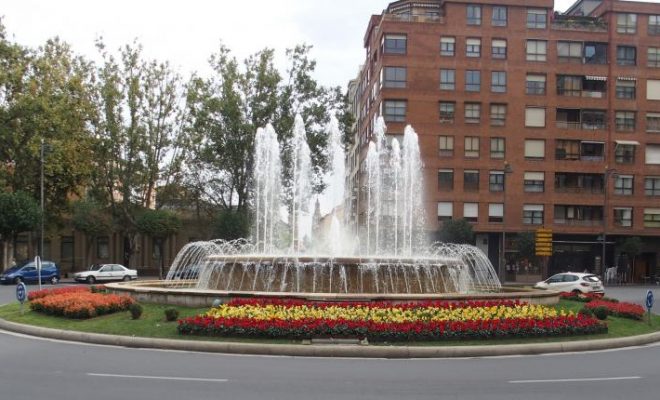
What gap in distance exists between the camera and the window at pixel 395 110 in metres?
56.1

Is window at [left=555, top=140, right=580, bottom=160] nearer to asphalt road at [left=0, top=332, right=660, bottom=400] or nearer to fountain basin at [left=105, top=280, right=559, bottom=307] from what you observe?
fountain basin at [left=105, top=280, right=559, bottom=307]

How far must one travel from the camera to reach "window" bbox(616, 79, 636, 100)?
57.7 metres

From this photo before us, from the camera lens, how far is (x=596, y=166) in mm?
57188

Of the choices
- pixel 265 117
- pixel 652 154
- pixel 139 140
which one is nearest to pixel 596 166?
pixel 652 154

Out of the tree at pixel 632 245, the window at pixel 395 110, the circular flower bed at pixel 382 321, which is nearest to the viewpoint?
the circular flower bed at pixel 382 321

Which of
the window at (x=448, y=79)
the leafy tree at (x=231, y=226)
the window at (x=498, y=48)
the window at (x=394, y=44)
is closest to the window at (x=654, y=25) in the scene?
the window at (x=498, y=48)

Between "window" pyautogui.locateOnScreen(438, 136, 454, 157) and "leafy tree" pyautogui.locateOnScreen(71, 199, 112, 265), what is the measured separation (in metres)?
25.8

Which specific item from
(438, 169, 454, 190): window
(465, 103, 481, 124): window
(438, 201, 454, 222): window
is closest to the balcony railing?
(438, 201, 454, 222): window

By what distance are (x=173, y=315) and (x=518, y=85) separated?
1828 inches

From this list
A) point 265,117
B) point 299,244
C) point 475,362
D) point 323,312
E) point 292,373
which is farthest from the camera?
point 265,117

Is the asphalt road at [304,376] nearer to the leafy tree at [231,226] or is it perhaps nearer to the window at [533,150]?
the leafy tree at [231,226]

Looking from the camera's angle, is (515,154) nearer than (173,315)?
No

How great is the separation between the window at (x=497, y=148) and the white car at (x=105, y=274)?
1123 inches

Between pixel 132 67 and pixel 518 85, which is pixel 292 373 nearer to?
pixel 132 67
